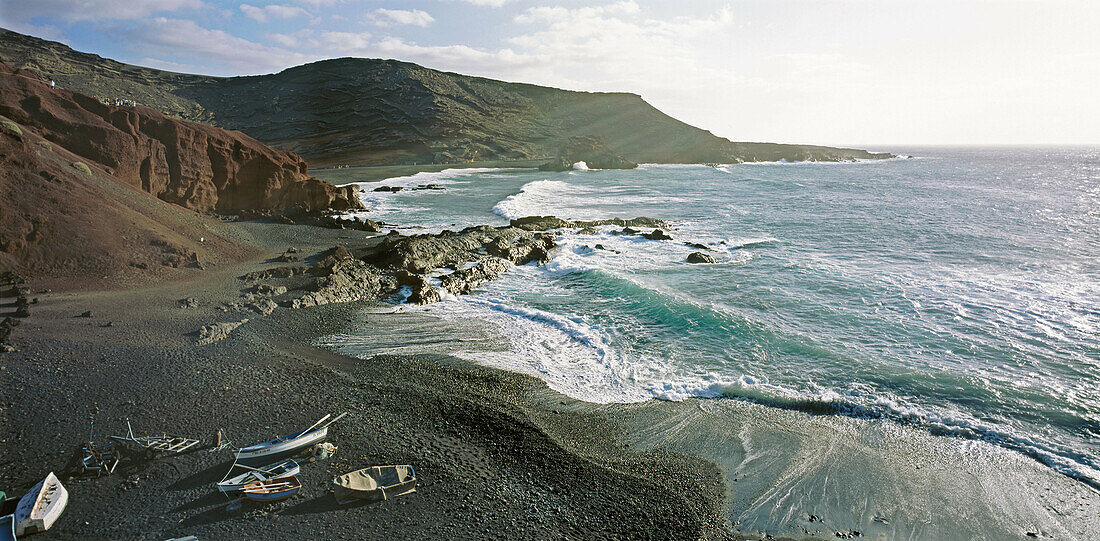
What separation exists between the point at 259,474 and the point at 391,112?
119614 mm

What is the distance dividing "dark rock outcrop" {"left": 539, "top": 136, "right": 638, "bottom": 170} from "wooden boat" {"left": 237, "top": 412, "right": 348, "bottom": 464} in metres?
86.6

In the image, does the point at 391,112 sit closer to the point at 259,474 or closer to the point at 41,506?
the point at 259,474

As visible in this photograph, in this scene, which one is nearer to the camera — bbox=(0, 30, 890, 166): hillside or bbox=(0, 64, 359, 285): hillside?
bbox=(0, 64, 359, 285): hillside

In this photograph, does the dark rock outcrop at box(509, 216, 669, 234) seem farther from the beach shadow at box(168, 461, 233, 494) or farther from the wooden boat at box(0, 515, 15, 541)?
the wooden boat at box(0, 515, 15, 541)

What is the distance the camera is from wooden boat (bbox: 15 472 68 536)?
7410 mm

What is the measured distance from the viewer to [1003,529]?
8422 millimetres

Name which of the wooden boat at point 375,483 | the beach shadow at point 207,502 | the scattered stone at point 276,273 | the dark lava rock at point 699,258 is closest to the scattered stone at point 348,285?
the scattered stone at point 276,273

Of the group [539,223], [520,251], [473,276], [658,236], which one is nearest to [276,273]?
[473,276]

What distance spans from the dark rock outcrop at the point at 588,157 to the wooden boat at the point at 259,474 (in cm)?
8739

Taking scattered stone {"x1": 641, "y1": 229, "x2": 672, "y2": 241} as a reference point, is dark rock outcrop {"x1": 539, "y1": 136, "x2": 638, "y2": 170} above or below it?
above

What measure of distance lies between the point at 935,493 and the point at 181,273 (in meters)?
23.8

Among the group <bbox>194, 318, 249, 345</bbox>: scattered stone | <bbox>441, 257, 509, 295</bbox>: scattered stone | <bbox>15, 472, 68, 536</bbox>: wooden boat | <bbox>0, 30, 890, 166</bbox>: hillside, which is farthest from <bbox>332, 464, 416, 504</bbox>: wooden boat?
<bbox>0, 30, 890, 166</bbox>: hillside

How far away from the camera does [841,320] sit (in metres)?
17.4

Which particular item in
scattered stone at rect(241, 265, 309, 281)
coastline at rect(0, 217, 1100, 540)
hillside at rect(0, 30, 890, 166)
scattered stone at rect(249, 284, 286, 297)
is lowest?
coastline at rect(0, 217, 1100, 540)
